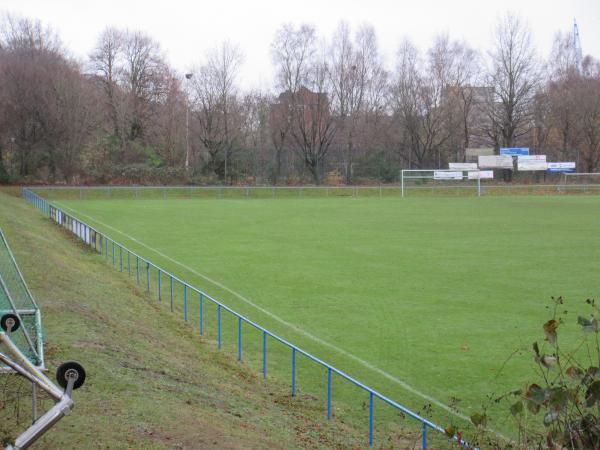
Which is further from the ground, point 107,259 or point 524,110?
point 524,110

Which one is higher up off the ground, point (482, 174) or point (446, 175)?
point (482, 174)

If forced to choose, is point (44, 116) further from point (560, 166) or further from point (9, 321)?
point (9, 321)

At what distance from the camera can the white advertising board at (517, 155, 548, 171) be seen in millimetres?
77812

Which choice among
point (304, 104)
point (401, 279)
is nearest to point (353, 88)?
point (304, 104)

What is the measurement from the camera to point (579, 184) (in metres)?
75.9

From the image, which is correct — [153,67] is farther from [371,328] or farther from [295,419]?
[295,419]

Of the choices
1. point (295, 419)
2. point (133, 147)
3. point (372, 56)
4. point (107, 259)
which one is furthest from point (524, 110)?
point (295, 419)

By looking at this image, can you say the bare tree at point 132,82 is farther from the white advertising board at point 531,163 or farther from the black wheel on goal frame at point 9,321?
the black wheel on goal frame at point 9,321

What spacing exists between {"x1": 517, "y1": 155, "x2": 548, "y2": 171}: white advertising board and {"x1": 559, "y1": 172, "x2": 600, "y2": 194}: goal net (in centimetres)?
281

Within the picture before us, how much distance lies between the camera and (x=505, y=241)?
3259 centimetres

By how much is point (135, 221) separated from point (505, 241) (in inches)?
904

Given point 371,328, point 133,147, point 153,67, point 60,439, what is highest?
point 153,67

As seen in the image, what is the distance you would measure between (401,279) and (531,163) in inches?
2360

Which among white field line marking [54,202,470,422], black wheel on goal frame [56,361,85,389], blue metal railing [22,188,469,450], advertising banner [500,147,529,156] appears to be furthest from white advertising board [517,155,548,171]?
black wheel on goal frame [56,361,85,389]
